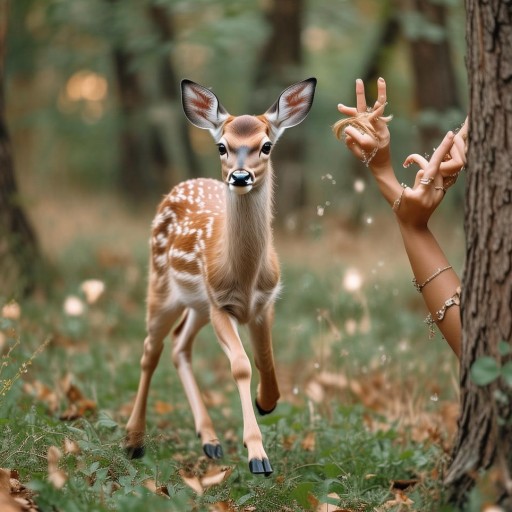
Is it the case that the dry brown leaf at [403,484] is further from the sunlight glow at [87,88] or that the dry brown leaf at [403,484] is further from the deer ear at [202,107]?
the sunlight glow at [87,88]

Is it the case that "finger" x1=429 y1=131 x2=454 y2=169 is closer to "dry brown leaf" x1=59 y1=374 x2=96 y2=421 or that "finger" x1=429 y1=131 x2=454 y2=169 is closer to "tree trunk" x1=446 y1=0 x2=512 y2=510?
"tree trunk" x1=446 y1=0 x2=512 y2=510

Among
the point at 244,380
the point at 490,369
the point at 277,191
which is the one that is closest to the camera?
the point at 490,369

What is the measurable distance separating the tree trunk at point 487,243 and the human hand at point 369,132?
722 millimetres

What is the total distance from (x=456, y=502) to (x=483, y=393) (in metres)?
0.42

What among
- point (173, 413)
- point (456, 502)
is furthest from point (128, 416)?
point (456, 502)

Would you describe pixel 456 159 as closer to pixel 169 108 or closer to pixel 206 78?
pixel 169 108

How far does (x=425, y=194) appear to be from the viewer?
12.5 ft

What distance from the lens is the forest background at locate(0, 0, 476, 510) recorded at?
6047 millimetres

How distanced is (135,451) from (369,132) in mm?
1966

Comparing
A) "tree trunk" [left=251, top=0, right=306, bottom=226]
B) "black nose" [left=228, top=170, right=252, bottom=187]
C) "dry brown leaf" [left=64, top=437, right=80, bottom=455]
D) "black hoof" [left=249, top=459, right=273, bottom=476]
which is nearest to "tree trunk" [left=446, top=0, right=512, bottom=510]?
"black hoof" [left=249, top=459, right=273, bottom=476]

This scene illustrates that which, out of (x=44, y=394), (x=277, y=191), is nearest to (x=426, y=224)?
(x=44, y=394)

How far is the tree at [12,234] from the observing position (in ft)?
25.8

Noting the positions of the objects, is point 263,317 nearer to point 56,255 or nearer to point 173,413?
point 173,413

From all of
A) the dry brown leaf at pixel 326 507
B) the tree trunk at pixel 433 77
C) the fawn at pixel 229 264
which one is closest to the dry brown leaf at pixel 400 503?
the dry brown leaf at pixel 326 507
